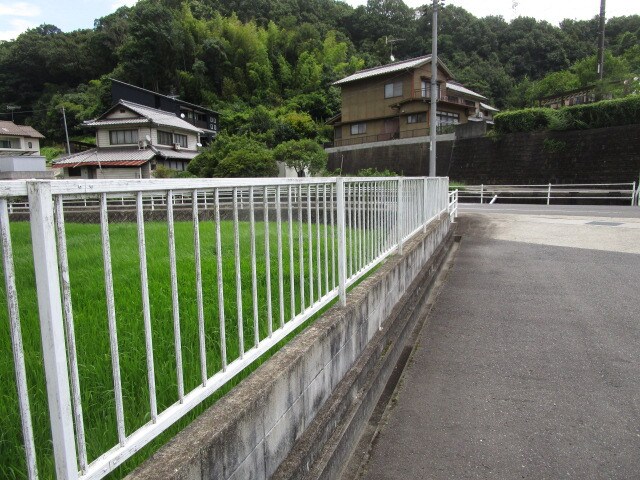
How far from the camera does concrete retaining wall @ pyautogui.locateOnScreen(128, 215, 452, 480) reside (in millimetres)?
1648

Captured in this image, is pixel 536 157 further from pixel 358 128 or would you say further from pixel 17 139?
pixel 17 139

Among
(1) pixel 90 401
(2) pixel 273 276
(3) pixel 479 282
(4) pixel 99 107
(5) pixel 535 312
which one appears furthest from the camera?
(4) pixel 99 107

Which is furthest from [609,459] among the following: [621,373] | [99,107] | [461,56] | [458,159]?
[461,56]

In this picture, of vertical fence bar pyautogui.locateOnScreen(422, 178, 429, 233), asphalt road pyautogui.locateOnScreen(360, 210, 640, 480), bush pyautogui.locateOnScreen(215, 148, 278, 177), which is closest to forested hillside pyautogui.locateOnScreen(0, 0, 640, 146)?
bush pyautogui.locateOnScreen(215, 148, 278, 177)

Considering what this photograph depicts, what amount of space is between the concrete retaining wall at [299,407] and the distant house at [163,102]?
42.2 metres

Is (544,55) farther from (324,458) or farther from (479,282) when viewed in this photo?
(324,458)

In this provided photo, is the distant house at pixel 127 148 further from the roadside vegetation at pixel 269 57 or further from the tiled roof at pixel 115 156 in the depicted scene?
the roadside vegetation at pixel 269 57

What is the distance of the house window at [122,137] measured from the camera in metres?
36.8

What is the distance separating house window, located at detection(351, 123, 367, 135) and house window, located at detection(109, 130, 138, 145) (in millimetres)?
19045

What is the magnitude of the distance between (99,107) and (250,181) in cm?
5809

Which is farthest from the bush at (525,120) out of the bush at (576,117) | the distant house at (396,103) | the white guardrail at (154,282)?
the white guardrail at (154,282)

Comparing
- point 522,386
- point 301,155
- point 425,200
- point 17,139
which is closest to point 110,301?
point 522,386

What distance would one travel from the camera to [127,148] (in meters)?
36.6

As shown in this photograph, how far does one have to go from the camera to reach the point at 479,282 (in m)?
6.81
